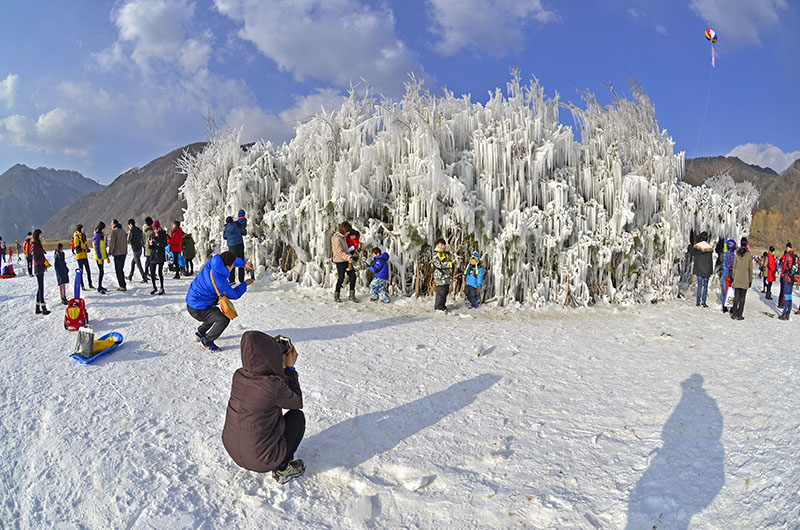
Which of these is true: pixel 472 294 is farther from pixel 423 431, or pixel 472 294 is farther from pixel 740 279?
pixel 740 279

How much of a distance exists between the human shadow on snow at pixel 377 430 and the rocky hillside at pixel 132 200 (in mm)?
86144

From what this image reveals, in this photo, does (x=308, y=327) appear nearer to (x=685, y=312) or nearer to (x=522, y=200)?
(x=522, y=200)

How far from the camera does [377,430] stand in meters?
4.28

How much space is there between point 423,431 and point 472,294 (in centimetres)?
513

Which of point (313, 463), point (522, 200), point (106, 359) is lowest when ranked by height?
point (313, 463)

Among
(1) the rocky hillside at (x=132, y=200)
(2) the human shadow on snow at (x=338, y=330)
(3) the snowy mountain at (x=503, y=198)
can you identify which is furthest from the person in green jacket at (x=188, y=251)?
(1) the rocky hillside at (x=132, y=200)

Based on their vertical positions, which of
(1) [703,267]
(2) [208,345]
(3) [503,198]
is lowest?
(2) [208,345]

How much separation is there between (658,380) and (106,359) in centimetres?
722

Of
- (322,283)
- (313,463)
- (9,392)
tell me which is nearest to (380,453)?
(313,463)

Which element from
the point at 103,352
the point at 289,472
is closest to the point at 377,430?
the point at 289,472

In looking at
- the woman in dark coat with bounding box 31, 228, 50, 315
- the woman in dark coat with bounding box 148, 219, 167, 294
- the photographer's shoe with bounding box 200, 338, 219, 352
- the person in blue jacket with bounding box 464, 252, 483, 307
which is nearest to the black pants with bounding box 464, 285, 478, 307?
the person in blue jacket with bounding box 464, 252, 483, 307

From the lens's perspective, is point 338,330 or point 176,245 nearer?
point 338,330

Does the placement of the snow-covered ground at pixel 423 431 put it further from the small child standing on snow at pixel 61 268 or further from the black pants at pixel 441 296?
the black pants at pixel 441 296

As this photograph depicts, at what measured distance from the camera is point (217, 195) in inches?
518
